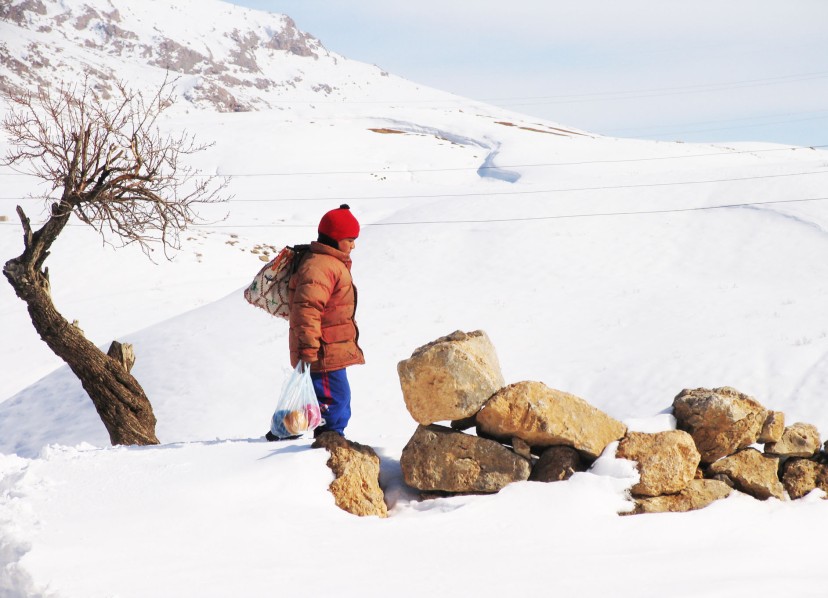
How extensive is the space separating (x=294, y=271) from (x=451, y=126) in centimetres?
6532

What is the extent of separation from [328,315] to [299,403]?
737mm

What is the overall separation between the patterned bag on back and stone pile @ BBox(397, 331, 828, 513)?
1.25m

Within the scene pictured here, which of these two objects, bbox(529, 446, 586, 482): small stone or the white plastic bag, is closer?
the white plastic bag

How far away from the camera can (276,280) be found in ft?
20.6

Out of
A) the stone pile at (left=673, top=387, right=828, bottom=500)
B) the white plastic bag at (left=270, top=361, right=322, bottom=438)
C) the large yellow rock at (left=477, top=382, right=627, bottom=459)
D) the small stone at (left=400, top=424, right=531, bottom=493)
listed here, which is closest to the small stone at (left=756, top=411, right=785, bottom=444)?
the stone pile at (left=673, top=387, right=828, bottom=500)

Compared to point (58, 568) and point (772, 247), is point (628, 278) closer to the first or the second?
point (772, 247)

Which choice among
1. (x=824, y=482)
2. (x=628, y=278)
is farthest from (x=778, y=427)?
(x=628, y=278)

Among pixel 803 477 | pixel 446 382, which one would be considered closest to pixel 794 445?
pixel 803 477

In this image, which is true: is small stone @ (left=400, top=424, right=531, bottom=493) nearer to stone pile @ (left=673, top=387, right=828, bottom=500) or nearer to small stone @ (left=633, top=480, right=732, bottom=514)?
small stone @ (left=633, top=480, right=732, bottom=514)

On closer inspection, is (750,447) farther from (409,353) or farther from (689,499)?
(409,353)

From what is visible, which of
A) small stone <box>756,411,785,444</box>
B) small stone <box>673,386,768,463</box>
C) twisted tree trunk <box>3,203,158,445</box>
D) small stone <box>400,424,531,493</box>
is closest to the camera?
small stone <box>400,424,531,493</box>

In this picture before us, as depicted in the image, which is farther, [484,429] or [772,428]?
[772,428]

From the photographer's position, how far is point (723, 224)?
2480 cm

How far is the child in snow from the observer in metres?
5.86
